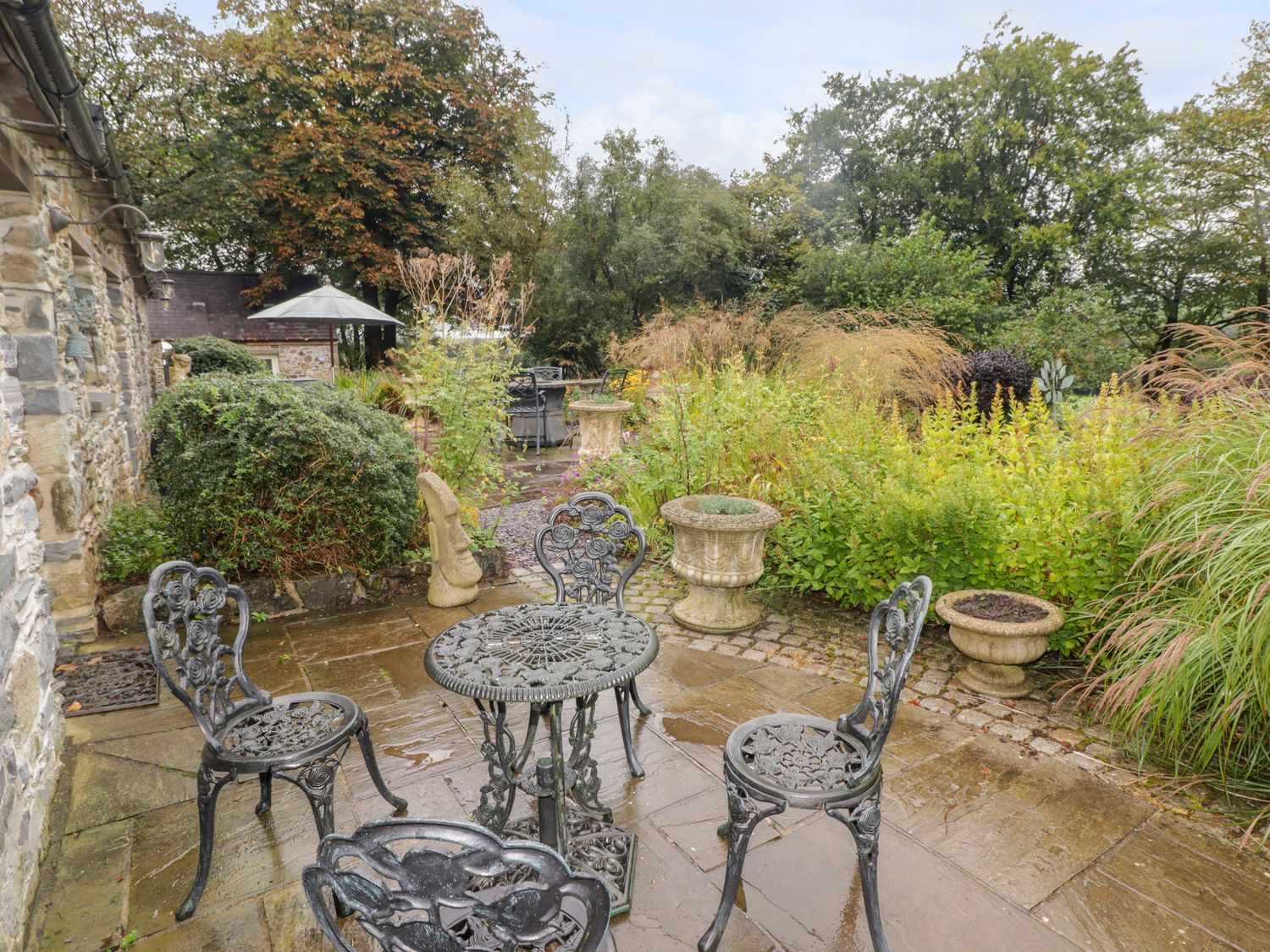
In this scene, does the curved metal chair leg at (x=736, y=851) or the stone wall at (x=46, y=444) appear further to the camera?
the stone wall at (x=46, y=444)

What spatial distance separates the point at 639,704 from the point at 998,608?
1.79 meters

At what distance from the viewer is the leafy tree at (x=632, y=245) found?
12.4 metres

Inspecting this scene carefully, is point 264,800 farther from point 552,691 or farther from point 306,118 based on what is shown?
point 306,118

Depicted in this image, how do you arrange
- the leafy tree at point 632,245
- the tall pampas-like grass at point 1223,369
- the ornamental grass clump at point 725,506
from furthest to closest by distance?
the leafy tree at point 632,245 → the ornamental grass clump at point 725,506 → the tall pampas-like grass at point 1223,369

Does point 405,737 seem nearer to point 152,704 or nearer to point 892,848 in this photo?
point 152,704

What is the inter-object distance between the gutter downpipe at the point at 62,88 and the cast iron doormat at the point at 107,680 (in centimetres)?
229

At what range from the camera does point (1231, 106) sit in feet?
36.4

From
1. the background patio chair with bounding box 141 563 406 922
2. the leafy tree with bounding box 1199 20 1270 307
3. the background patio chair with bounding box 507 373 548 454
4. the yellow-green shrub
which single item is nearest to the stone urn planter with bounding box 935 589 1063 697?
the yellow-green shrub

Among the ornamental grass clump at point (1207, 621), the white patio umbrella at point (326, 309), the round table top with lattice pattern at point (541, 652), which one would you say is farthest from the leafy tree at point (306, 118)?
the ornamental grass clump at point (1207, 621)

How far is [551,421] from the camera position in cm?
970

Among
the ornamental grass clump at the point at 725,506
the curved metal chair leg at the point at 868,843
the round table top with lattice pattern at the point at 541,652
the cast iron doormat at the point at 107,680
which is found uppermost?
the ornamental grass clump at the point at 725,506

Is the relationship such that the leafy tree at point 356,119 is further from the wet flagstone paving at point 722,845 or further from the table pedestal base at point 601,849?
the table pedestal base at point 601,849

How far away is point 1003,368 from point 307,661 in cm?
776

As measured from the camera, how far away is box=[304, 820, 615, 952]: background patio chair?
2.70 feet
